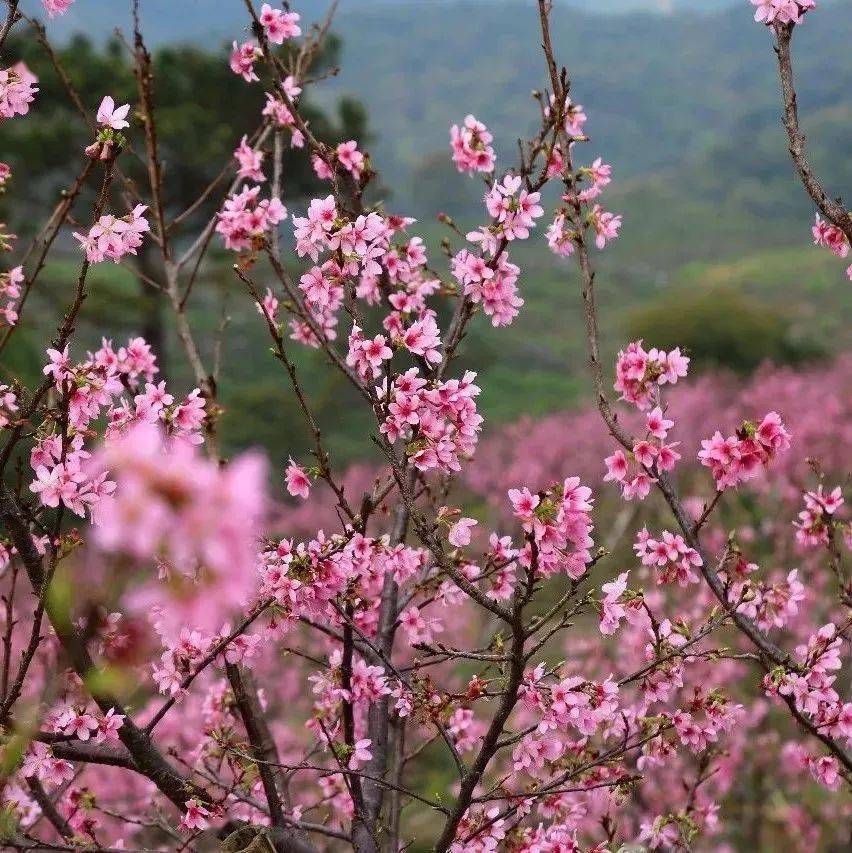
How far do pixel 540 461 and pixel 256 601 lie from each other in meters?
12.0

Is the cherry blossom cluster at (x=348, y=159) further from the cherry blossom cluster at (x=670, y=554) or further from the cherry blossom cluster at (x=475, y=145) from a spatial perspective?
the cherry blossom cluster at (x=670, y=554)

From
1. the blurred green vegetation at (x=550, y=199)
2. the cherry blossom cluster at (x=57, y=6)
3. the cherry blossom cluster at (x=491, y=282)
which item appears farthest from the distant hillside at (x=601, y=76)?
the cherry blossom cluster at (x=491, y=282)

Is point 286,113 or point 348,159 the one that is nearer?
point 348,159

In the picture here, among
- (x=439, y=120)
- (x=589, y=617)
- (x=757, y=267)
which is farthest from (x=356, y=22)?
(x=589, y=617)

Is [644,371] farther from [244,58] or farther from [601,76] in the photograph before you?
[601,76]

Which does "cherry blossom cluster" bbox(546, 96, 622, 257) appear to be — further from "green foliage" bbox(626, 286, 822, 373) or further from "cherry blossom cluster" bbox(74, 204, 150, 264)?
"green foliage" bbox(626, 286, 822, 373)

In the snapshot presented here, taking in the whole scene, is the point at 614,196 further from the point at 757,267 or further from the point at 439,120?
the point at 439,120

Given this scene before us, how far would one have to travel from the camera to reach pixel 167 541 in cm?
65

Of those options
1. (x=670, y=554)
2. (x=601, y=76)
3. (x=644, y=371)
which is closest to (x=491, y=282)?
(x=644, y=371)

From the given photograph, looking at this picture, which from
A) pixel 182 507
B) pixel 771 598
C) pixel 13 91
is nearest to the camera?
pixel 182 507

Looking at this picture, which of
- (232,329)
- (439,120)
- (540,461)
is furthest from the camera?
(439,120)

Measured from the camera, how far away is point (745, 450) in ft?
7.42

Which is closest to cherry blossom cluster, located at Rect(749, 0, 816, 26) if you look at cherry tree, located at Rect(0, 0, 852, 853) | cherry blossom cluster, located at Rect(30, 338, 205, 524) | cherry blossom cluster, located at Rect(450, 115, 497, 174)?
cherry tree, located at Rect(0, 0, 852, 853)

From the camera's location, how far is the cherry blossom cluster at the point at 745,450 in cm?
222
